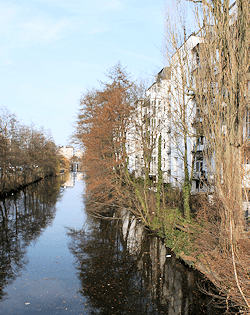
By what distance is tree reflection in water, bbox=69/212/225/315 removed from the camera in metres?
8.30

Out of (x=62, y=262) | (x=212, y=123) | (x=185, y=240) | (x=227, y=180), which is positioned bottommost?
(x=62, y=262)

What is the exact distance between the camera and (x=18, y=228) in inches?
731

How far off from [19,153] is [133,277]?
31690 mm

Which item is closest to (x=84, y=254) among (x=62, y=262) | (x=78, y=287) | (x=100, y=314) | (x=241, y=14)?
(x=62, y=262)

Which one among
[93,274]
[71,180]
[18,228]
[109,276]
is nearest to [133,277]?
[109,276]

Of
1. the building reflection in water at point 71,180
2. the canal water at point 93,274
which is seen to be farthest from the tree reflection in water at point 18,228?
the building reflection in water at point 71,180

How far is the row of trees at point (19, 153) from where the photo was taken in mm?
32375

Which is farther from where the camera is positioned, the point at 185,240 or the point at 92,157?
the point at 92,157

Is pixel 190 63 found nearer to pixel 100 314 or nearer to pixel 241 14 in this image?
pixel 241 14

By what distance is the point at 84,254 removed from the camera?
13.2m

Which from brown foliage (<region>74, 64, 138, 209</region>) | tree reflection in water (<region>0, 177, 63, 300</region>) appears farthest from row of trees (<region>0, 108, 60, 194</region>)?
brown foliage (<region>74, 64, 138, 209</region>)

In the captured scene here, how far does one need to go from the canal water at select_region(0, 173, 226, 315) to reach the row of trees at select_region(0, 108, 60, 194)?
1500cm

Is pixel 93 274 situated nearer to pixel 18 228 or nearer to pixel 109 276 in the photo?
pixel 109 276

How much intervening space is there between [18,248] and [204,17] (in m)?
13.1
